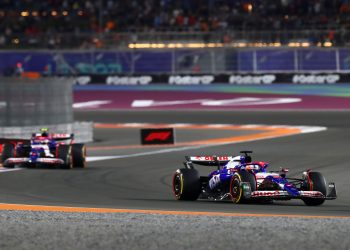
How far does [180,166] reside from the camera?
64.6ft

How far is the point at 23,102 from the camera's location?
2606 cm

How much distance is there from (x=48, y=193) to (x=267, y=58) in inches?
947

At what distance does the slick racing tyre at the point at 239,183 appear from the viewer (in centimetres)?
1263

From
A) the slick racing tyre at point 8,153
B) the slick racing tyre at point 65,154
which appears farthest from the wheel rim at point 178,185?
the slick racing tyre at point 8,153

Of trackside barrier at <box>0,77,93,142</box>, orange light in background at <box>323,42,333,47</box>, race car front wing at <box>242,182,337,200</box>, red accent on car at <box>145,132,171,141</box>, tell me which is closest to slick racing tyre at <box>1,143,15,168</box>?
trackside barrier at <box>0,77,93,142</box>

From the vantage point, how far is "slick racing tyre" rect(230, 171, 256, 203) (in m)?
12.6

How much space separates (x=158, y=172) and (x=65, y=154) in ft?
6.06

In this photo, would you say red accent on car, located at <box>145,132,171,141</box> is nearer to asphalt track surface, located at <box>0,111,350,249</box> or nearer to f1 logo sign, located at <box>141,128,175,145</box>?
f1 logo sign, located at <box>141,128,175,145</box>

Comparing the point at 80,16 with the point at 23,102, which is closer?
the point at 23,102

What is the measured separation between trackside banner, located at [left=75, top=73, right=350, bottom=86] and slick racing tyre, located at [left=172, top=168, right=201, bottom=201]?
2430 cm

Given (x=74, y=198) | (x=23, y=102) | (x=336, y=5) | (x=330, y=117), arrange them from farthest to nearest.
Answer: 1. (x=336, y=5)
2. (x=330, y=117)
3. (x=23, y=102)
4. (x=74, y=198)

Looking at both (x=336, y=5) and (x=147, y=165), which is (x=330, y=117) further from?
(x=147, y=165)

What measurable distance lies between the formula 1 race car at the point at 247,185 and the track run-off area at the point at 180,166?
0.16 m

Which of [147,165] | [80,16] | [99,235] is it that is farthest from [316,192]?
[80,16]
